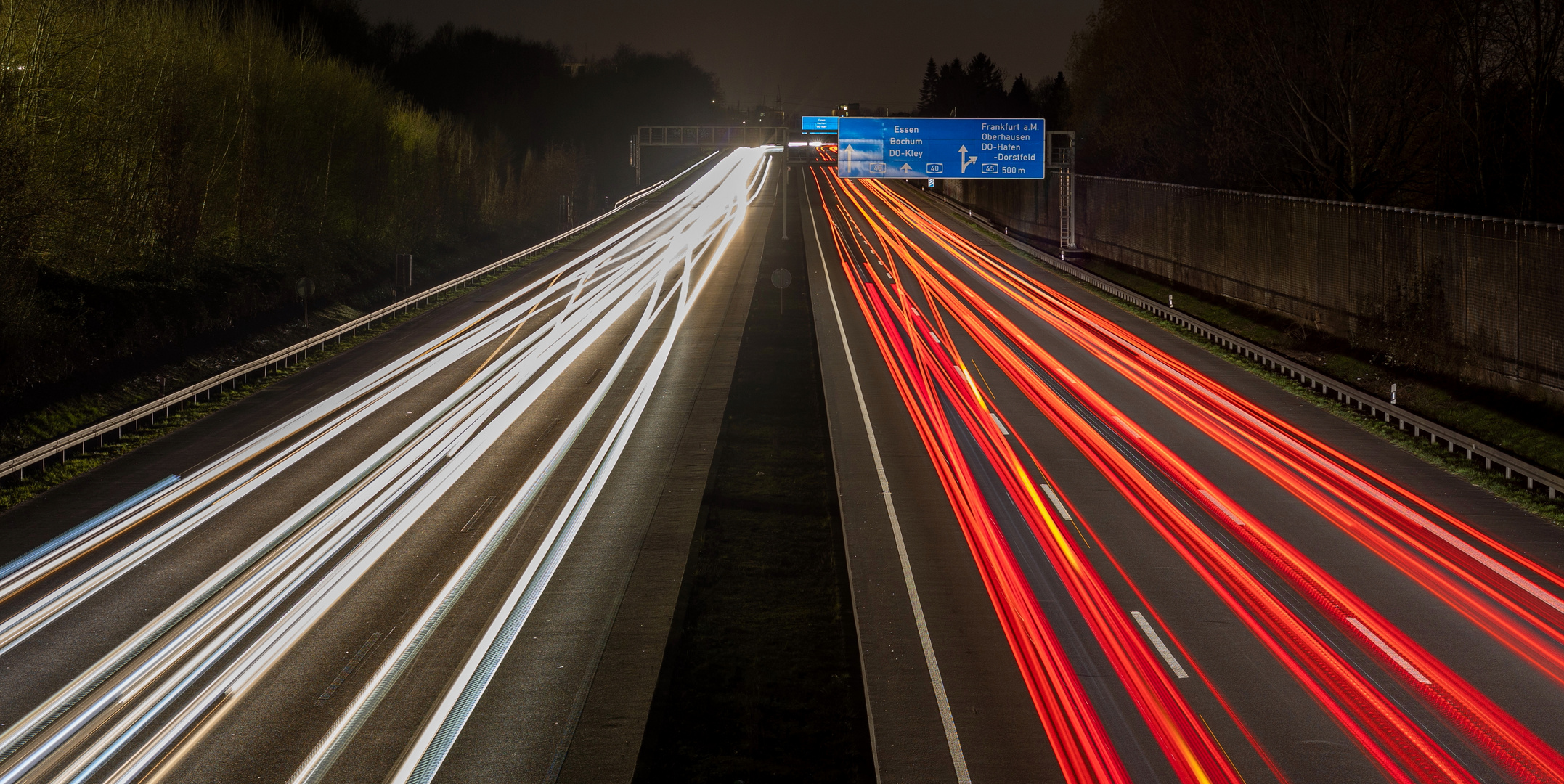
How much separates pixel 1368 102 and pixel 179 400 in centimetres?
3606

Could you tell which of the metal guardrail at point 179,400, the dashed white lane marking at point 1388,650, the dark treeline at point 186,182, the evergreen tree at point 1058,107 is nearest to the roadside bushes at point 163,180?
the dark treeline at point 186,182

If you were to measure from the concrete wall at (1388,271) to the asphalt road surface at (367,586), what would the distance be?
16.3 metres

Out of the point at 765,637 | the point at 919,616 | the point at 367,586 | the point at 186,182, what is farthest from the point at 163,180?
the point at 919,616

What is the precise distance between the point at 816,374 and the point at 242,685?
65.7 feet

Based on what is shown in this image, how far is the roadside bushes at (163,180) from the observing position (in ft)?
84.4

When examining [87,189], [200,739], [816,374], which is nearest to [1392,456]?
[816,374]

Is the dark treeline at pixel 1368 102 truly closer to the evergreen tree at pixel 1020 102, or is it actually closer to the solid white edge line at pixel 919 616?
the solid white edge line at pixel 919 616

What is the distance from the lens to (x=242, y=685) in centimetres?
1214

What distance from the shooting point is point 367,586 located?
49.7 feet

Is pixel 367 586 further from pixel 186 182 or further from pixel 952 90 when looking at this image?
pixel 952 90

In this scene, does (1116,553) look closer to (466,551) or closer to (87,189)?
(466,551)

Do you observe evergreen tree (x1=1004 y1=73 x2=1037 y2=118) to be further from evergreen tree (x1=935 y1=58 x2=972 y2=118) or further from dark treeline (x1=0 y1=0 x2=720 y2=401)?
dark treeline (x1=0 y1=0 x2=720 y2=401)

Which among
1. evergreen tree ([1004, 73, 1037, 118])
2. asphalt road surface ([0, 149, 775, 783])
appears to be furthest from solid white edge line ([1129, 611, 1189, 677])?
evergreen tree ([1004, 73, 1037, 118])

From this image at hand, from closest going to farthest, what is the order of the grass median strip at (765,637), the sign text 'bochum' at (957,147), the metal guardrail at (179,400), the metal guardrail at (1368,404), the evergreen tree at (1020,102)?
the grass median strip at (765,637), the metal guardrail at (1368,404), the metal guardrail at (179,400), the sign text 'bochum' at (957,147), the evergreen tree at (1020,102)
